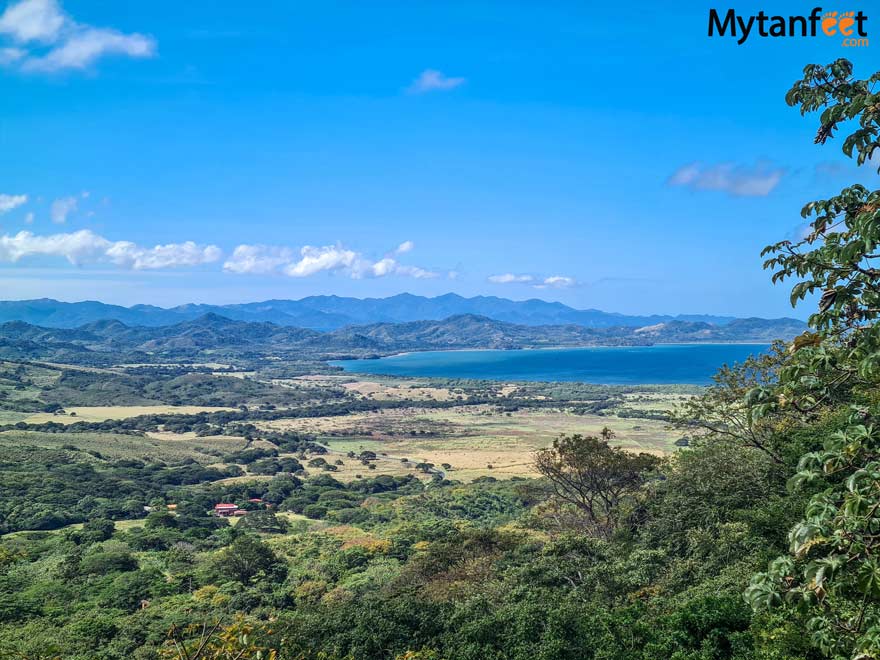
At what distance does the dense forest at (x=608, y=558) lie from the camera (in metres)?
4.21

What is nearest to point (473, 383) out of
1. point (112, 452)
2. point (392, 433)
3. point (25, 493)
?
point (392, 433)

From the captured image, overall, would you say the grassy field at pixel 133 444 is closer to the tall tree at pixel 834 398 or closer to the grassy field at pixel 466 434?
the grassy field at pixel 466 434

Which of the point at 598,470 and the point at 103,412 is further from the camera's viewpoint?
the point at 103,412

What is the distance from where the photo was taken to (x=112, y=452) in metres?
72.2

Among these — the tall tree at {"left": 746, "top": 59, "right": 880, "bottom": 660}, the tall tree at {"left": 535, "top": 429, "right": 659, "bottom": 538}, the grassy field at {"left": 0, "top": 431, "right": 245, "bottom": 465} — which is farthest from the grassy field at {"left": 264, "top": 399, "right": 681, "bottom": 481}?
→ the tall tree at {"left": 746, "top": 59, "right": 880, "bottom": 660}

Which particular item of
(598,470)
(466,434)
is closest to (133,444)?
(466,434)

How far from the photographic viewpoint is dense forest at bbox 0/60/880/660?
13.8 ft

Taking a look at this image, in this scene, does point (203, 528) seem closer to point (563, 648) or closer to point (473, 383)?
point (563, 648)

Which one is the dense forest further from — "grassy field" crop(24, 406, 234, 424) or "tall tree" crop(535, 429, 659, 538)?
"grassy field" crop(24, 406, 234, 424)

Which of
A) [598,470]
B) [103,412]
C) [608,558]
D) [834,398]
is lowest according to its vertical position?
[103,412]

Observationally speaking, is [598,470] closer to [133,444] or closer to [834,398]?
[834,398]

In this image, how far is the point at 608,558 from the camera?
18766 mm

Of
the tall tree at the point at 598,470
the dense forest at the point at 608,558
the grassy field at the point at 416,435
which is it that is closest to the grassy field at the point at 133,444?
the grassy field at the point at 416,435

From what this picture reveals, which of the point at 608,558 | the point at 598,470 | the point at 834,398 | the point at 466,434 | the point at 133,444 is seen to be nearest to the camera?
the point at 834,398
